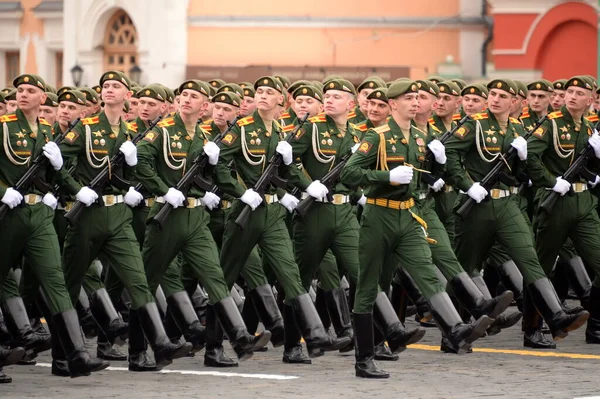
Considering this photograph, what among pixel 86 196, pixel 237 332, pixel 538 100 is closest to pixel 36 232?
pixel 86 196

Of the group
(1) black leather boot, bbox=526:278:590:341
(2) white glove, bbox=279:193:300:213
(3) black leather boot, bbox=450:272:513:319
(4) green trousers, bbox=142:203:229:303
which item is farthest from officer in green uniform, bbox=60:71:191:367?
(1) black leather boot, bbox=526:278:590:341

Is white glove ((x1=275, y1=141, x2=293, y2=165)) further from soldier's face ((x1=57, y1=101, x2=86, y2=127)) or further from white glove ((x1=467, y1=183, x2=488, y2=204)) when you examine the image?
soldier's face ((x1=57, y1=101, x2=86, y2=127))

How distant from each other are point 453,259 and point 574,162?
56.7 inches

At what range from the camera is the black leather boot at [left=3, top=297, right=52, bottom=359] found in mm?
13141

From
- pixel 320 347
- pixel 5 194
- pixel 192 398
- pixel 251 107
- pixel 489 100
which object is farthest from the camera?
pixel 251 107

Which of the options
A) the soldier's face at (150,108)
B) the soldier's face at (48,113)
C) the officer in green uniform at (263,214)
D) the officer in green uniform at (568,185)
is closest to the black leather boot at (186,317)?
the officer in green uniform at (263,214)

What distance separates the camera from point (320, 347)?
13.0 metres

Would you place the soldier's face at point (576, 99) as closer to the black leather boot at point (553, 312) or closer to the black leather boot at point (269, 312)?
the black leather boot at point (553, 312)

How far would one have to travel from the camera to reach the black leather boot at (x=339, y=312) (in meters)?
13.9

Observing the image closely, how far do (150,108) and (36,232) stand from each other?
2.36m

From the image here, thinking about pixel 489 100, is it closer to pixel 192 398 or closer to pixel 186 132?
pixel 186 132

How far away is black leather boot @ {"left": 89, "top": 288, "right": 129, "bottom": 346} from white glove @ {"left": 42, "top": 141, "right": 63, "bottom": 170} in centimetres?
157

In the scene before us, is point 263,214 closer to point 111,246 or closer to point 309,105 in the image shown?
point 111,246

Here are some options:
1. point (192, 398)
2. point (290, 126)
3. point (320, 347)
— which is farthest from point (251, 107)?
point (192, 398)
